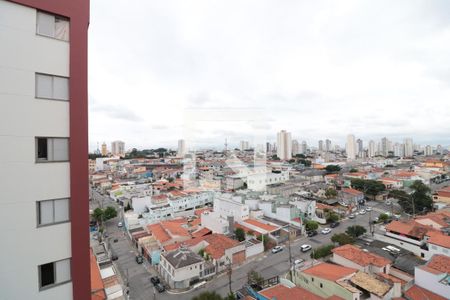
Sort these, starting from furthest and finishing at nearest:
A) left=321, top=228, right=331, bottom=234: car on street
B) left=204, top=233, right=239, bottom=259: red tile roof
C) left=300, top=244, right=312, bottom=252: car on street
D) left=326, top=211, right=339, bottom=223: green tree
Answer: left=326, top=211, right=339, bottom=223: green tree, left=321, top=228, right=331, bottom=234: car on street, left=300, top=244, right=312, bottom=252: car on street, left=204, top=233, right=239, bottom=259: red tile roof

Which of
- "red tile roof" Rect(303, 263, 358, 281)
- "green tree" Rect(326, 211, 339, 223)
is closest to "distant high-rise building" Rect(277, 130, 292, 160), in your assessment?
"green tree" Rect(326, 211, 339, 223)

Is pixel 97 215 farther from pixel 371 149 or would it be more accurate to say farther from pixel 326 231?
pixel 371 149

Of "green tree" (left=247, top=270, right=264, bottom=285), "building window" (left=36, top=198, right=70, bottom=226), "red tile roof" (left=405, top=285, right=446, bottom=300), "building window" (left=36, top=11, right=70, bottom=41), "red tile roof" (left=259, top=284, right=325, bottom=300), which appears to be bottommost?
"green tree" (left=247, top=270, right=264, bottom=285)

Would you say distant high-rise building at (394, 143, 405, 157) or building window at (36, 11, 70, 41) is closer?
building window at (36, 11, 70, 41)

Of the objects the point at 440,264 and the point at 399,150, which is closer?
the point at 440,264

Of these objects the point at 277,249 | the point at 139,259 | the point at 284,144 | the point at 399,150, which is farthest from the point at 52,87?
the point at 399,150

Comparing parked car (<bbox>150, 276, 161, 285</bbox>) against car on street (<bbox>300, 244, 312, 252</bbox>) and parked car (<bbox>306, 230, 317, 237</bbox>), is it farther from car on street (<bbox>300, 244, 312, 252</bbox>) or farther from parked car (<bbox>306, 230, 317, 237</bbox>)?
parked car (<bbox>306, 230, 317, 237</bbox>)

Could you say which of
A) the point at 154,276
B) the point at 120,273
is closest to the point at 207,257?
the point at 154,276

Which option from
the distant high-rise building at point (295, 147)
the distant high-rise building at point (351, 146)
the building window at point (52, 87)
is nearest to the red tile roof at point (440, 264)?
the building window at point (52, 87)
